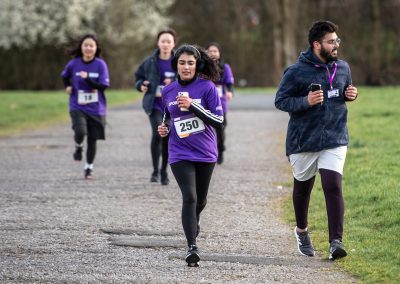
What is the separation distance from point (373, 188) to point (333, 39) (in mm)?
3815

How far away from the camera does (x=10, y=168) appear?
15.0 meters

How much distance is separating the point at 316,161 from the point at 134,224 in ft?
7.61

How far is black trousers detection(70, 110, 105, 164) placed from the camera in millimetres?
13859

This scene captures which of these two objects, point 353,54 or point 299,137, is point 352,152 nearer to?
point 299,137

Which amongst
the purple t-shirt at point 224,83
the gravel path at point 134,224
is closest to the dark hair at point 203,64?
the gravel path at point 134,224

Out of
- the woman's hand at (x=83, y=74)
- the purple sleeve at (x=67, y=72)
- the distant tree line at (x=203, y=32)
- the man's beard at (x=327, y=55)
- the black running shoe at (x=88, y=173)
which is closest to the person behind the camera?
the man's beard at (x=327, y=55)

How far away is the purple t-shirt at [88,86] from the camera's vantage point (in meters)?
13.8

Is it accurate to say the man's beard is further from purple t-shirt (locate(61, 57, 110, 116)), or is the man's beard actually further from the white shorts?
purple t-shirt (locate(61, 57, 110, 116))

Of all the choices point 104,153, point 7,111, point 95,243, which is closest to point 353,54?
point 7,111

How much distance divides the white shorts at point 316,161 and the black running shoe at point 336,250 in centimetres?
58

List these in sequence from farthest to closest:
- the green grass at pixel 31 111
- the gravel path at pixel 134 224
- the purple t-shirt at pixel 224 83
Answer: the green grass at pixel 31 111
the purple t-shirt at pixel 224 83
the gravel path at pixel 134 224

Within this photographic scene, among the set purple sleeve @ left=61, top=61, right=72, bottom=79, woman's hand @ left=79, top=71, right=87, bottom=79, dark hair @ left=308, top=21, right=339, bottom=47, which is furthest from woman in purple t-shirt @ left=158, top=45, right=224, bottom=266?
purple sleeve @ left=61, top=61, right=72, bottom=79

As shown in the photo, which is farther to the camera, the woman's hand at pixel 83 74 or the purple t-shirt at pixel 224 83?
the purple t-shirt at pixel 224 83

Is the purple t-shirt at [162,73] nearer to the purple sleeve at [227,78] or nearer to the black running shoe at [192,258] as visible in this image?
the purple sleeve at [227,78]
